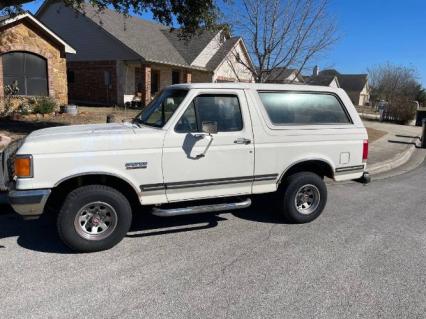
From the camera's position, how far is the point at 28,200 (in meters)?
4.12

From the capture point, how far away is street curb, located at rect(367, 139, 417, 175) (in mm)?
9992

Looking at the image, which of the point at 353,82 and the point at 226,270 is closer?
the point at 226,270

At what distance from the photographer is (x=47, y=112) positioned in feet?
52.8

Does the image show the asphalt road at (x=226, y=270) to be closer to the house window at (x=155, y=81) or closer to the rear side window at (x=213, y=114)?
the rear side window at (x=213, y=114)

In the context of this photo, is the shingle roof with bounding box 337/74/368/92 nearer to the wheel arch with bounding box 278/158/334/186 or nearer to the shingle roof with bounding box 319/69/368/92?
the shingle roof with bounding box 319/69/368/92

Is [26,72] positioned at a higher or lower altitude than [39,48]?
lower

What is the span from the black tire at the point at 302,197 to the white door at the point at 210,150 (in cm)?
61

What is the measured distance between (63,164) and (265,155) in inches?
96.2

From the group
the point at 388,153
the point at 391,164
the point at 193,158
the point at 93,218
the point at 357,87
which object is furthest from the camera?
the point at 357,87

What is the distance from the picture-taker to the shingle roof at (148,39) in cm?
2416

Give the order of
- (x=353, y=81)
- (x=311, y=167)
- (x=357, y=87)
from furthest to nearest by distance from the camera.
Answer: (x=353, y=81), (x=357, y=87), (x=311, y=167)

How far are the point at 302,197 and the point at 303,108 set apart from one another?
4.08 feet

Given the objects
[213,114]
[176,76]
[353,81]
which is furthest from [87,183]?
[353,81]

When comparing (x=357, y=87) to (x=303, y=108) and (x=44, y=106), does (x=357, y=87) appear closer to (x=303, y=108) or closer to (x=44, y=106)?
(x=44, y=106)
